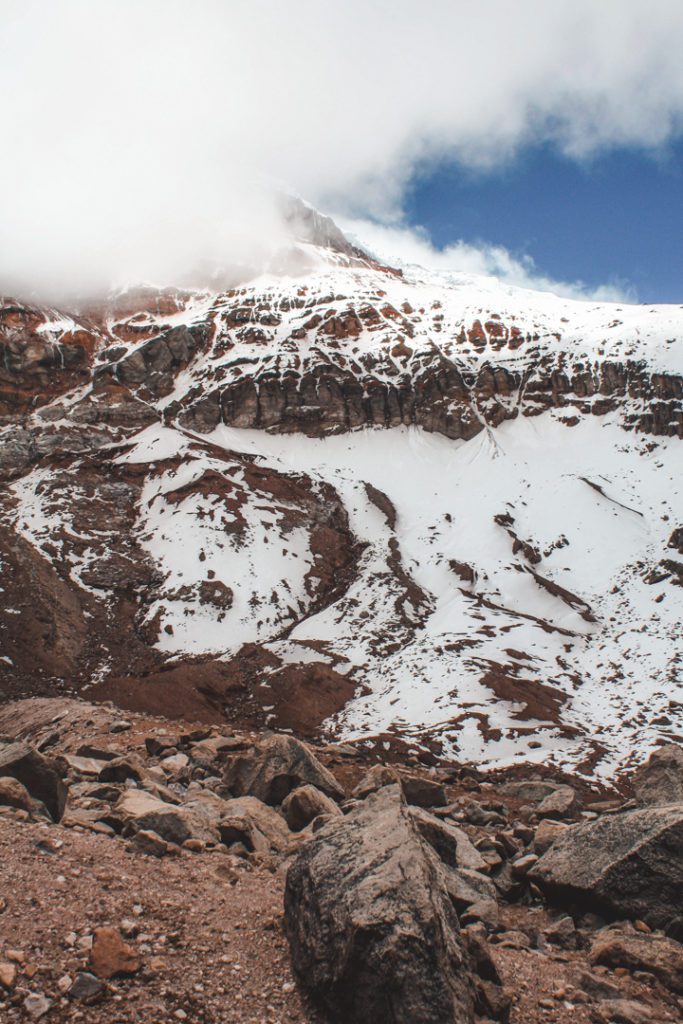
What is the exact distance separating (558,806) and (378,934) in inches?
572

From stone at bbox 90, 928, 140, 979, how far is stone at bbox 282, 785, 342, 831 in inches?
346

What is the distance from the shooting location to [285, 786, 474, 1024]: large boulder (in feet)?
17.9

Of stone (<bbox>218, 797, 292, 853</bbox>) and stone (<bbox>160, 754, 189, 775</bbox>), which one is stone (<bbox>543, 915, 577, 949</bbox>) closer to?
stone (<bbox>218, 797, 292, 853</bbox>)

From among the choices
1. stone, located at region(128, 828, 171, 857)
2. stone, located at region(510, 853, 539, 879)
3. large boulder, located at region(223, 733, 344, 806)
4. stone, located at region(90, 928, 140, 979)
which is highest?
stone, located at region(90, 928, 140, 979)

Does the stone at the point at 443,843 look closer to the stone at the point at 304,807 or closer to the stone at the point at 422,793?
the stone at the point at 304,807

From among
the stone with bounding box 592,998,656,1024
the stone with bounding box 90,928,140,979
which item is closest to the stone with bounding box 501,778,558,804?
the stone with bounding box 592,998,656,1024

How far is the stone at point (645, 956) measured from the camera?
299 inches

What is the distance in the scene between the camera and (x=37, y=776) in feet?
37.0

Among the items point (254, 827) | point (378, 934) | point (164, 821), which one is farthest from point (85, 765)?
point (378, 934)

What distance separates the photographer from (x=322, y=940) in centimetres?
620

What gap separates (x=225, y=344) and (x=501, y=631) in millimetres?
84595

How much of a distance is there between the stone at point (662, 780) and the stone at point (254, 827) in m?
10.0

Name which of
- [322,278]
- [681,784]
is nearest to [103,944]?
[681,784]

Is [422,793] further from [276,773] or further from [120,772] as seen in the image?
[120,772]
